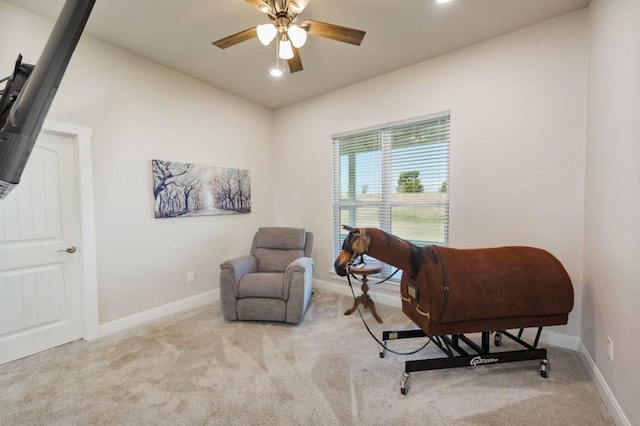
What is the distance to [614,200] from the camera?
1629mm

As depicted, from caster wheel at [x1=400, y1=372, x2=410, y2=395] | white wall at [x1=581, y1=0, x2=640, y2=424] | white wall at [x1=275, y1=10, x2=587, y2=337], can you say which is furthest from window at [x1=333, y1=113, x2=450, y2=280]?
caster wheel at [x1=400, y1=372, x2=410, y2=395]

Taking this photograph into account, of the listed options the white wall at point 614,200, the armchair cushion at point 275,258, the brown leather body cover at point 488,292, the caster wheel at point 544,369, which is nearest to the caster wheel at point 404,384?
the brown leather body cover at point 488,292

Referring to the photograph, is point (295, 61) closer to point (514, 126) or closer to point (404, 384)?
point (514, 126)

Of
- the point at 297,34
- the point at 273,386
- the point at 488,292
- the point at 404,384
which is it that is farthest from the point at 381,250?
the point at 297,34

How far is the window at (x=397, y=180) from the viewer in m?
2.94

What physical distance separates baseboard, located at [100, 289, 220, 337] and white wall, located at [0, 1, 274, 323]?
2.3 inches

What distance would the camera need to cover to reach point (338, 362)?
82.5 inches

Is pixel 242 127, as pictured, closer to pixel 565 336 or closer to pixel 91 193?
pixel 91 193

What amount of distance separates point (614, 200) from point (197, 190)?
379 centimetres

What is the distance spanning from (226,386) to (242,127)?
3.28m

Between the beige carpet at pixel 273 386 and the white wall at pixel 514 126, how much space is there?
39.2 inches

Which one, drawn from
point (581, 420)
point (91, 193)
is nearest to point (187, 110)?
point (91, 193)

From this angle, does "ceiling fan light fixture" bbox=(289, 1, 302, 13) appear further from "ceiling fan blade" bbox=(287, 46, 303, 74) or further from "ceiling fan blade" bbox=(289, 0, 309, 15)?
"ceiling fan blade" bbox=(287, 46, 303, 74)

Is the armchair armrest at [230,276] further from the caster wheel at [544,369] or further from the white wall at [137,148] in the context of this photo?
the caster wheel at [544,369]
